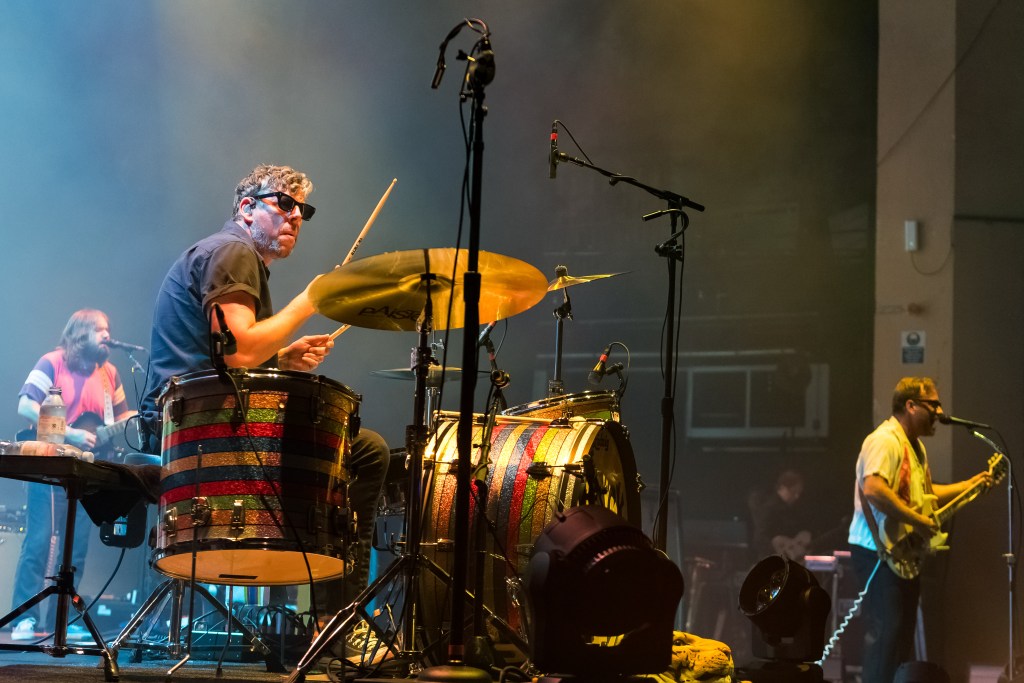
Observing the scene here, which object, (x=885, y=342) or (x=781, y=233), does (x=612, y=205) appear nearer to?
(x=781, y=233)

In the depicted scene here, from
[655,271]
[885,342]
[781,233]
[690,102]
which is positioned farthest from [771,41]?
[885,342]

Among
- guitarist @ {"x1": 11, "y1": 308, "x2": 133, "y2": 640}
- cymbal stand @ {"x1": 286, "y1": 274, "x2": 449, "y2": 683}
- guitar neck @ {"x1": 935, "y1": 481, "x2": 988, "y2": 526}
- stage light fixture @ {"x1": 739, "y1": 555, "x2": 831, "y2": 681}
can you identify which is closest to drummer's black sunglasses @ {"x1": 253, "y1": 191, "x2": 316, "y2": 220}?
cymbal stand @ {"x1": 286, "y1": 274, "x2": 449, "y2": 683}

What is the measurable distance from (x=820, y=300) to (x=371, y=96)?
169 inches

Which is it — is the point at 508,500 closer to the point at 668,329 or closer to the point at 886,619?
the point at 668,329

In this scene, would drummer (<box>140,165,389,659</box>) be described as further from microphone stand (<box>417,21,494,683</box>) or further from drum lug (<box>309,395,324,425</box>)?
microphone stand (<box>417,21,494,683</box>)

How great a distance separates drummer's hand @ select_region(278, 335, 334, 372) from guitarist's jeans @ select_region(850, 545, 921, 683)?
11.6 ft

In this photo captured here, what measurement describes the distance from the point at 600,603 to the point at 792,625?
1524mm

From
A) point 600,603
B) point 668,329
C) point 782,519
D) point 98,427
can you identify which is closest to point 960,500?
point 782,519

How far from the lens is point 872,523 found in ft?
18.9

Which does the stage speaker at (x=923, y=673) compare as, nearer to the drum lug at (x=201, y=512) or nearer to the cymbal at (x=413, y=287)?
the cymbal at (x=413, y=287)

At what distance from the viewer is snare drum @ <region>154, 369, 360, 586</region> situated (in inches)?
118

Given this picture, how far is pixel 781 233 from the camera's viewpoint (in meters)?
9.09

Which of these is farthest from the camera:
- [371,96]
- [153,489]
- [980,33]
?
[371,96]

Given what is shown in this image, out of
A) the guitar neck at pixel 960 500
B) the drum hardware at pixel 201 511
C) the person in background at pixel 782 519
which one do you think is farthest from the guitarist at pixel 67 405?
the guitar neck at pixel 960 500
